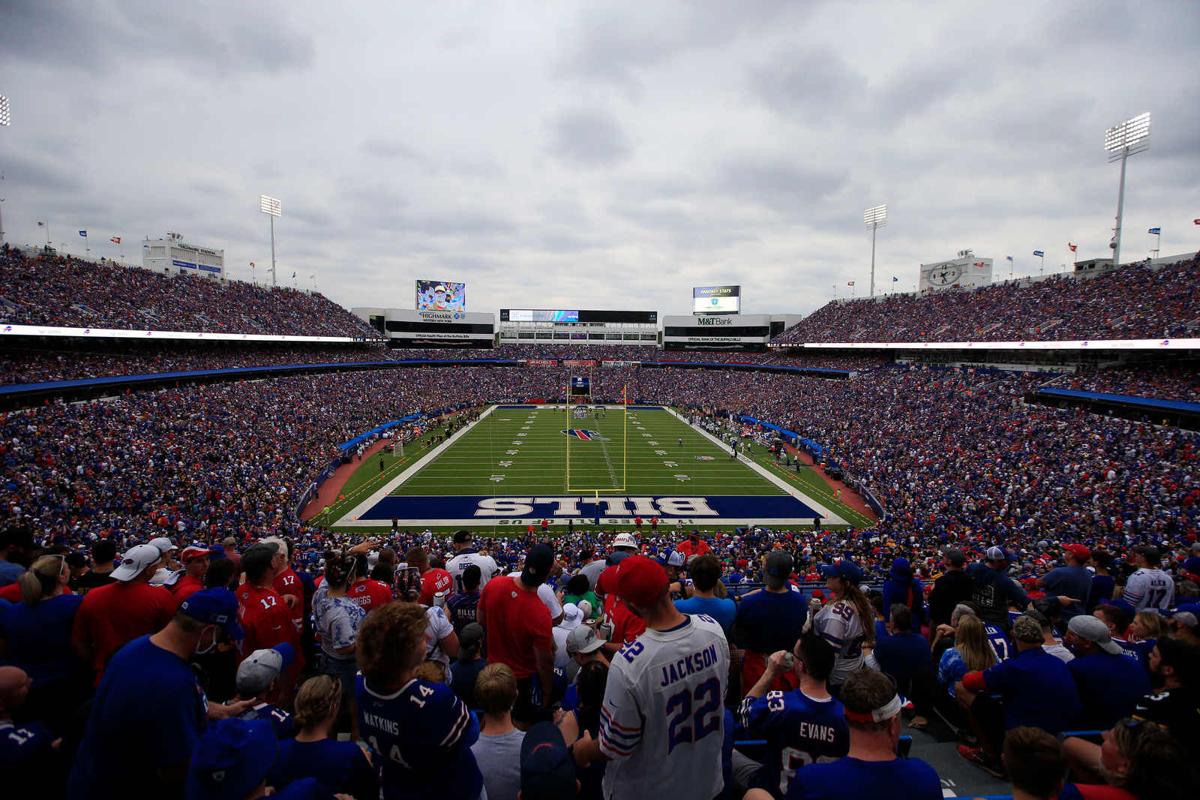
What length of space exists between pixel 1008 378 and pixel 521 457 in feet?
101

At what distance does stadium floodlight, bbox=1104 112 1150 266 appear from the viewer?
119 ft

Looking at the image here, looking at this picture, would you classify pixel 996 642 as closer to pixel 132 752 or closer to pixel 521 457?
pixel 132 752

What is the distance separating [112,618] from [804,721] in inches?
170

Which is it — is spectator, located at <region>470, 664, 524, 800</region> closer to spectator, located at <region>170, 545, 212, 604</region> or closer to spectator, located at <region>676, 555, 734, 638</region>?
spectator, located at <region>676, 555, 734, 638</region>

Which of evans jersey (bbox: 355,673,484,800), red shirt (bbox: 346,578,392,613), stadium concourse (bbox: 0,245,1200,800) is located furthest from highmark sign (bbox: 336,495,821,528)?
evans jersey (bbox: 355,673,484,800)

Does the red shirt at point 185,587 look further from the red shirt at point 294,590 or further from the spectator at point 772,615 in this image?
the spectator at point 772,615

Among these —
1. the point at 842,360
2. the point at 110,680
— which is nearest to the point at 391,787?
the point at 110,680

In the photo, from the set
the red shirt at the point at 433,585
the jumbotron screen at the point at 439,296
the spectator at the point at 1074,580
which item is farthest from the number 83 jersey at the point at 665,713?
the jumbotron screen at the point at 439,296

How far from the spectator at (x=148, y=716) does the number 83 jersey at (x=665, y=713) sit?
1.96 metres

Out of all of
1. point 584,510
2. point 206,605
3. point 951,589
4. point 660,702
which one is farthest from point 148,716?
point 584,510

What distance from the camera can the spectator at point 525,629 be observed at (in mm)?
3863

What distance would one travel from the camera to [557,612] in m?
4.25

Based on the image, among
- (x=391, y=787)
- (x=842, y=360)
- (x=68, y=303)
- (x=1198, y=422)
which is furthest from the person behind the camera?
(x=842, y=360)

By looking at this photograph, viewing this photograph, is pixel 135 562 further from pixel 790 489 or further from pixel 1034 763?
pixel 790 489
